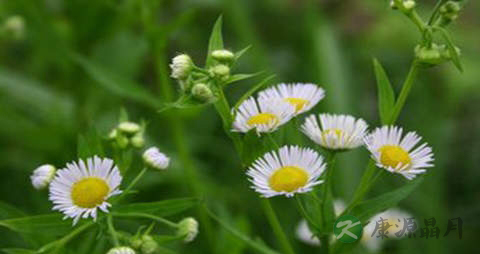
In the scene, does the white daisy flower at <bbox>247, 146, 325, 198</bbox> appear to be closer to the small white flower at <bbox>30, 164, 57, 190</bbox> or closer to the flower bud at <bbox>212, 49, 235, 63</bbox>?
the flower bud at <bbox>212, 49, 235, 63</bbox>

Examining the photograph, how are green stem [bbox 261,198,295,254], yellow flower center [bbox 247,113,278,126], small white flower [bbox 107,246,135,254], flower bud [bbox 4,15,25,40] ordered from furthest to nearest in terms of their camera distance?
flower bud [bbox 4,15,25,40] < green stem [bbox 261,198,295,254] < yellow flower center [bbox 247,113,278,126] < small white flower [bbox 107,246,135,254]

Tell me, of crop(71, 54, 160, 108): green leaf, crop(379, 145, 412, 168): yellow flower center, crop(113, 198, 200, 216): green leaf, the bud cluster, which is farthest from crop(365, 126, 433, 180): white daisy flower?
crop(71, 54, 160, 108): green leaf

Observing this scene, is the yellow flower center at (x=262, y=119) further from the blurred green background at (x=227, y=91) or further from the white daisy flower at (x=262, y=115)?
the blurred green background at (x=227, y=91)

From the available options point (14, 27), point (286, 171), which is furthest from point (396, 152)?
point (14, 27)

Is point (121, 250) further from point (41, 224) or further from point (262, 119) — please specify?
point (262, 119)

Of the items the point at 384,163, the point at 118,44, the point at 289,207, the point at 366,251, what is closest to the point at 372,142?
the point at 384,163

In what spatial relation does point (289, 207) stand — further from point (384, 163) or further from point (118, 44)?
point (384, 163)

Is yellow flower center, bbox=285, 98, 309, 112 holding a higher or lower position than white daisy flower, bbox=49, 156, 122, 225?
higher
